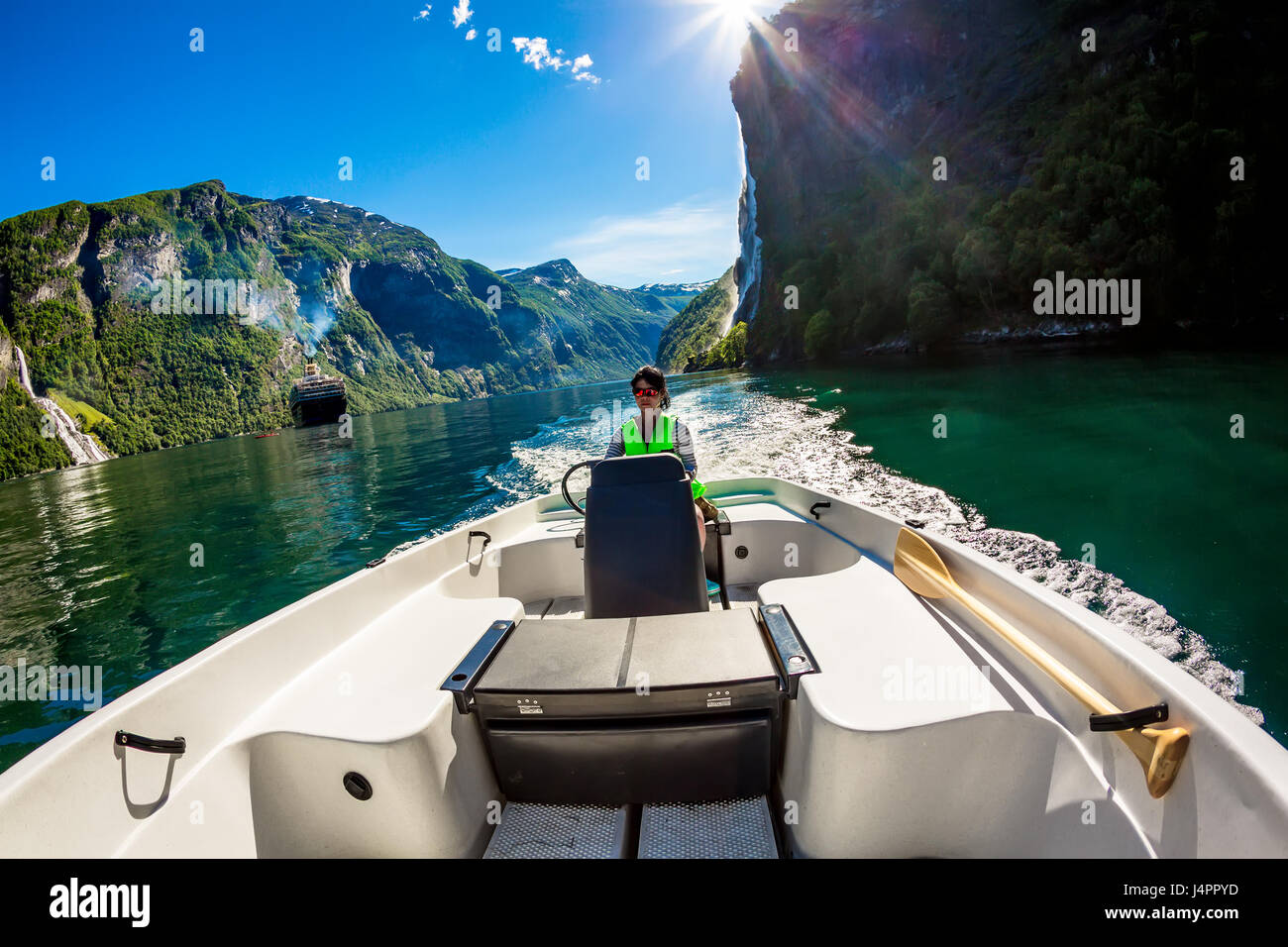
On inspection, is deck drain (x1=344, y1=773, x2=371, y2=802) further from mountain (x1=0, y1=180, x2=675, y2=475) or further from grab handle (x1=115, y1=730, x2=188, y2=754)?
mountain (x1=0, y1=180, x2=675, y2=475)

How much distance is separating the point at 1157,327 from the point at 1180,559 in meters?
37.8

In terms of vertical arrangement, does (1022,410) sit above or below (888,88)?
below

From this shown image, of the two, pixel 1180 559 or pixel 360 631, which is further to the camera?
pixel 1180 559

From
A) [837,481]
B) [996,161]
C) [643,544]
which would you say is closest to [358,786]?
[643,544]

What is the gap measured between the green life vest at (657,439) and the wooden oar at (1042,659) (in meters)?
1.32

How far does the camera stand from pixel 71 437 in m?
63.4

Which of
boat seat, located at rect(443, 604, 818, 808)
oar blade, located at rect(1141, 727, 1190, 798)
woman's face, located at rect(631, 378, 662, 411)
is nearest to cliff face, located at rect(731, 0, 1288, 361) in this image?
woman's face, located at rect(631, 378, 662, 411)

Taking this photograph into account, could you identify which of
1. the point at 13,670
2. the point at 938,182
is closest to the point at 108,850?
the point at 13,670

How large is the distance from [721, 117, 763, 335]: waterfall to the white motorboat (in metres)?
78.4

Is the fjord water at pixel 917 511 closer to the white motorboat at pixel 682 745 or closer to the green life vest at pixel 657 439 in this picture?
the white motorboat at pixel 682 745

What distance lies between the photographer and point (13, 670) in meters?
6.64

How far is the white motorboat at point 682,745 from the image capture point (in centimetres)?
145
